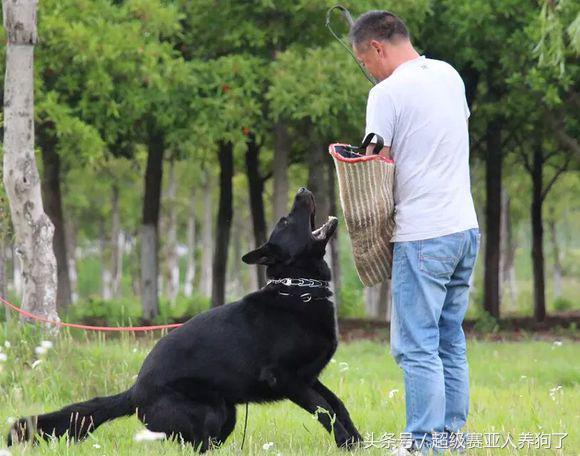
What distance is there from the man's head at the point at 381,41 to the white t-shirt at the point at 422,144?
0.23 ft

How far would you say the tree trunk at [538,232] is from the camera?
21906mm

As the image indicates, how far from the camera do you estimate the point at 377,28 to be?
541 centimetres

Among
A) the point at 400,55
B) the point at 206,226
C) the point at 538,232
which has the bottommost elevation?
the point at 206,226

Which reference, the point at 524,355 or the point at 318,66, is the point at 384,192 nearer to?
the point at 524,355

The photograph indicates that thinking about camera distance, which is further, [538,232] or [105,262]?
[105,262]

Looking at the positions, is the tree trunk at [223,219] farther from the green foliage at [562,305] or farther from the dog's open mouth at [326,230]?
the dog's open mouth at [326,230]

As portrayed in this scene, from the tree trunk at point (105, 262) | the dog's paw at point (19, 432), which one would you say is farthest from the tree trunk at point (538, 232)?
the dog's paw at point (19, 432)

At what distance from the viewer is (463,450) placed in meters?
5.66

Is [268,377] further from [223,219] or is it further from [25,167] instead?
[223,219]

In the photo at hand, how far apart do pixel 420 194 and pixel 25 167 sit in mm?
6038

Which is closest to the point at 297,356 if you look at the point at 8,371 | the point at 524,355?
the point at 8,371

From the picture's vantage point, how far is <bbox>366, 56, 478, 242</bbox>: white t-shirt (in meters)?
5.40

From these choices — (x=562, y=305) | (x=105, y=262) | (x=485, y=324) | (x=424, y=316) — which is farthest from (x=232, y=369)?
(x=105, y=262)

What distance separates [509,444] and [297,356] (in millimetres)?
1355
